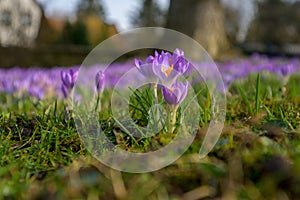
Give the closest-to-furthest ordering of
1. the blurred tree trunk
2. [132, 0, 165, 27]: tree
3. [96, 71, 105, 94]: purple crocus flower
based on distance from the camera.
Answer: [96, 71, 105, 94]: purple crocus flower, the blurred tree trunk, [132, 0, 165, 27]: tree

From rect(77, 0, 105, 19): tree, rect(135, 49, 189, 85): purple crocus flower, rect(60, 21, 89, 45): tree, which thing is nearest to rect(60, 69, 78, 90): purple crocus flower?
rect(135, 49, 189, 85): purple crocus flower

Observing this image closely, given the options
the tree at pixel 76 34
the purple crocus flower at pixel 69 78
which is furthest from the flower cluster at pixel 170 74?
the tree at pixel 76 34

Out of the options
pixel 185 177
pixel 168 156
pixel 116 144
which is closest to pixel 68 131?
pixel 116 144

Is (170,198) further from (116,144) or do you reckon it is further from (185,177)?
(116,144)

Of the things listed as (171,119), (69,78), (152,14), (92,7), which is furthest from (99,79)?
(92,7)

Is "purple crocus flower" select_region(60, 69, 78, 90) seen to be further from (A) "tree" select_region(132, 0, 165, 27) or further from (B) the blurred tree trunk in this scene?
(A) "tree" select_region(132, 0, 165, 27)

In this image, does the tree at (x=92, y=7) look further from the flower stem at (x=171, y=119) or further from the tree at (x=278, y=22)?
the flower stem at (x=171, y=119)

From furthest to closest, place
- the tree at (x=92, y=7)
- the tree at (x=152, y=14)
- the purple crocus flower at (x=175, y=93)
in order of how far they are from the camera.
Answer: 1. the tree at (x=92, y=7)
2. the tree at (x=152, y=14)
3. the purple crocus flower at (x=175, y=93)

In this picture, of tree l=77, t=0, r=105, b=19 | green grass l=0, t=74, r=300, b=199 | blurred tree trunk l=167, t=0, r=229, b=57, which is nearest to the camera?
green grass l=0, t=74, r=300, b=199
